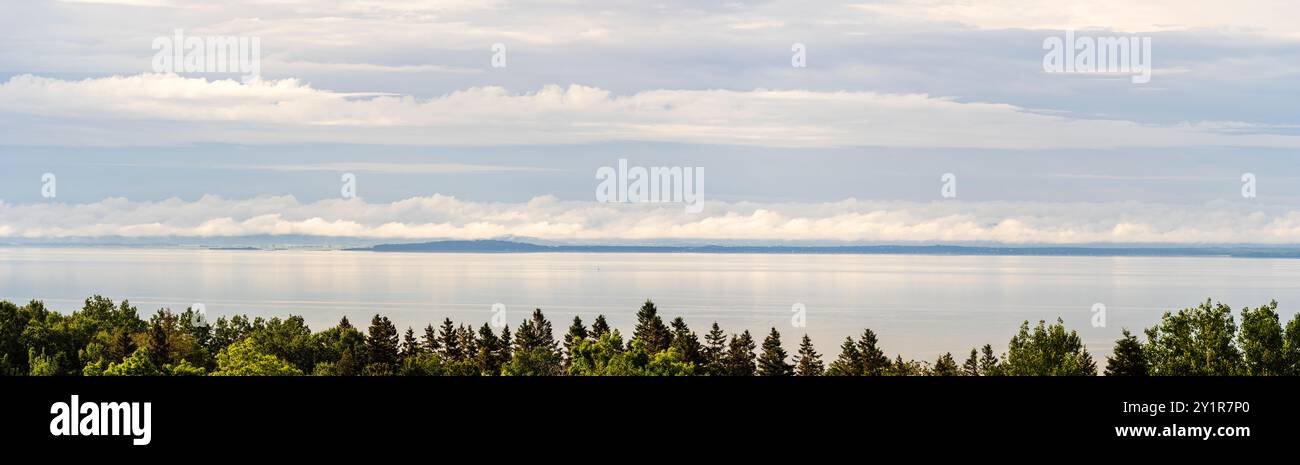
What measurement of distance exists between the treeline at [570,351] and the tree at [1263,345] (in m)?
0.07

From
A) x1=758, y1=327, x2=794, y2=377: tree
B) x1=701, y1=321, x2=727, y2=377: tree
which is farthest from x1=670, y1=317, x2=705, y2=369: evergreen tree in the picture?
x1=758, y1=327, x2=794, y2=377: tree

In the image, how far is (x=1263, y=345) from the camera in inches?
3255

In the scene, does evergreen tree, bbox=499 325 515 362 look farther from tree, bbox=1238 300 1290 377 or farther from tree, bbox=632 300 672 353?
tree, bbox=1238 300 1290 377

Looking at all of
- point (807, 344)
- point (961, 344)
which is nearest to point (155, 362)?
point (807, 344)

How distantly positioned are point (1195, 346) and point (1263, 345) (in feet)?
15.5

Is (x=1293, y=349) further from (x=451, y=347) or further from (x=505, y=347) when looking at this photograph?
(x=451, y=347)

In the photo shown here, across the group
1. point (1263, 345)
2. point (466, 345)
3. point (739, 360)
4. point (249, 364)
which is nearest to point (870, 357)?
point (739, 360)

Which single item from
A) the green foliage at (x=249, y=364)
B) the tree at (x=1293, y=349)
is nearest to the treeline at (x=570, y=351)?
the tree at (x=1293, y=349)

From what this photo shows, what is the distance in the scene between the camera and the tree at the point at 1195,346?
85438 millimetres

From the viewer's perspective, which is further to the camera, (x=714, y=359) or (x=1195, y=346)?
(x=714, y=359)

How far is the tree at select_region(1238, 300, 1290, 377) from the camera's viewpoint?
8225 centimetres

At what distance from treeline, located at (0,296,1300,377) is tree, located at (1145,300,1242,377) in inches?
3.6
